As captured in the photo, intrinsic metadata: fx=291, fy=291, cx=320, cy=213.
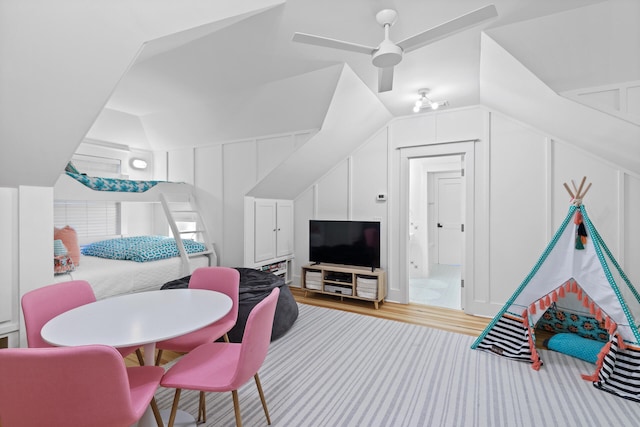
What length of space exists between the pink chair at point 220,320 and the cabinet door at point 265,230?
1751mm

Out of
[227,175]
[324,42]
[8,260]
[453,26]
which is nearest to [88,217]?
[227,175]

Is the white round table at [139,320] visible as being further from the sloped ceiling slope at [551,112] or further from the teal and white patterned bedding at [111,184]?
the sloped ceiling slope at [551,112]

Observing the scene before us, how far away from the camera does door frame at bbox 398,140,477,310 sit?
3.58 m

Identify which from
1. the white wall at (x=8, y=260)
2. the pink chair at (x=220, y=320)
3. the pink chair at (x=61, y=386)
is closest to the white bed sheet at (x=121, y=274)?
the white wall at (x=8, y=260)

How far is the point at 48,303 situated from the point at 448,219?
22.0 feet

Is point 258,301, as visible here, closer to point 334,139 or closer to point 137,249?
point 137,249

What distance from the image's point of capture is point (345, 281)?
13.7 feet

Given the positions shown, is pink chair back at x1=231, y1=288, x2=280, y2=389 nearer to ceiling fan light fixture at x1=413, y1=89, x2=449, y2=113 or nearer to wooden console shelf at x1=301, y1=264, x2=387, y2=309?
wooden console shelf at x1=301, y1=264, x2=387, y2=309

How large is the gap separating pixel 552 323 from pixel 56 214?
6007 millimetres

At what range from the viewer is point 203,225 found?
4.55 metres

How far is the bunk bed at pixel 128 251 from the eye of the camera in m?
3.03

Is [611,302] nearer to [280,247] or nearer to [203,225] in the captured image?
[280,247]

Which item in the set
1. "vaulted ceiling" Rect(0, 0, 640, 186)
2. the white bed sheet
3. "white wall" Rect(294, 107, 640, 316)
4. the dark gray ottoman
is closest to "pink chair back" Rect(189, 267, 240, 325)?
the dark gray ottoman

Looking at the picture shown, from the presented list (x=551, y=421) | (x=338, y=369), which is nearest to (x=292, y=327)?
(x=338, y=369)
